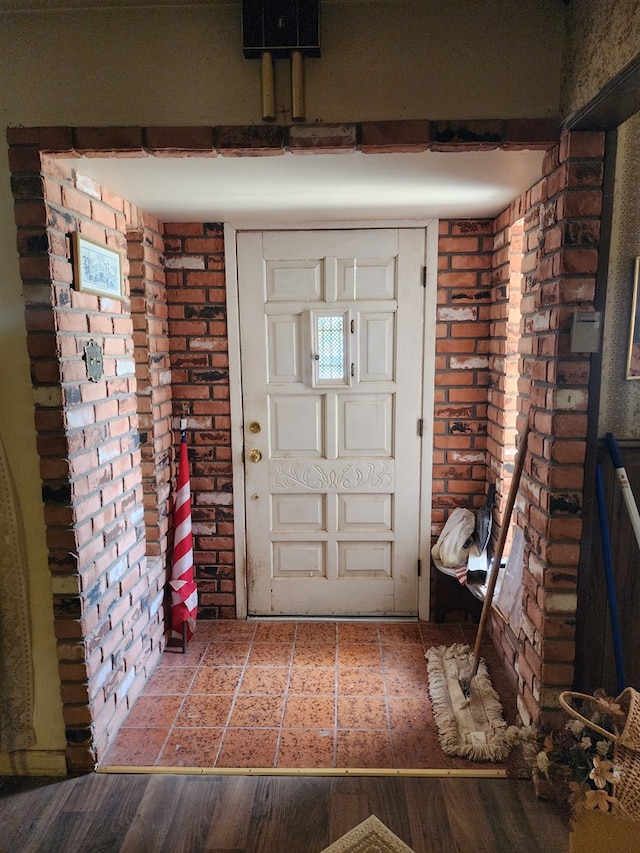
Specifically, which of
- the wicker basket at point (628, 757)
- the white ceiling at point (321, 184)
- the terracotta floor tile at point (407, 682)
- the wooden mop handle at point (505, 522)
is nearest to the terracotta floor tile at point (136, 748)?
the terracotta floor tile at point (407, 682)

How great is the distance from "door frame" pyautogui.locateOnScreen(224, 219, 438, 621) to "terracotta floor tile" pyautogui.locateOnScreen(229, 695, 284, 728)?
2.37ft

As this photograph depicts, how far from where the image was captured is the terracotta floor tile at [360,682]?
7.71ft

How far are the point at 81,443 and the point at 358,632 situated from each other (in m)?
1.79

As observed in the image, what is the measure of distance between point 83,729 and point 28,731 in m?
0.20

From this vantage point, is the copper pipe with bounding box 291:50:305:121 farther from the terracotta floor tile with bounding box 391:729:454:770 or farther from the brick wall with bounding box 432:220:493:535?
the terracotta floor tile with bounding box 391:729:454:770

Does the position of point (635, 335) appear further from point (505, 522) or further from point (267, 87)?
point (267, 87)

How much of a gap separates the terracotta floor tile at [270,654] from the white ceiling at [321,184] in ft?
7.07

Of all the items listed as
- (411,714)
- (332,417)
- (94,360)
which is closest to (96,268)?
(94,360)

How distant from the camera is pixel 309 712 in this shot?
2.22 meters

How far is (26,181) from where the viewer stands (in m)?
1.68

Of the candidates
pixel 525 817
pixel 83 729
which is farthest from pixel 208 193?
pixel 525 817

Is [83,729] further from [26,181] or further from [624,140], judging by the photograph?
[624,140]

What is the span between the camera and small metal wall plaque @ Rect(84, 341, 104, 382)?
6.27 ft

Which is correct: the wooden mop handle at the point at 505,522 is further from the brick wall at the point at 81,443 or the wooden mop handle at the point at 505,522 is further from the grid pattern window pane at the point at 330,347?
the brick wall at the point at 81,443
